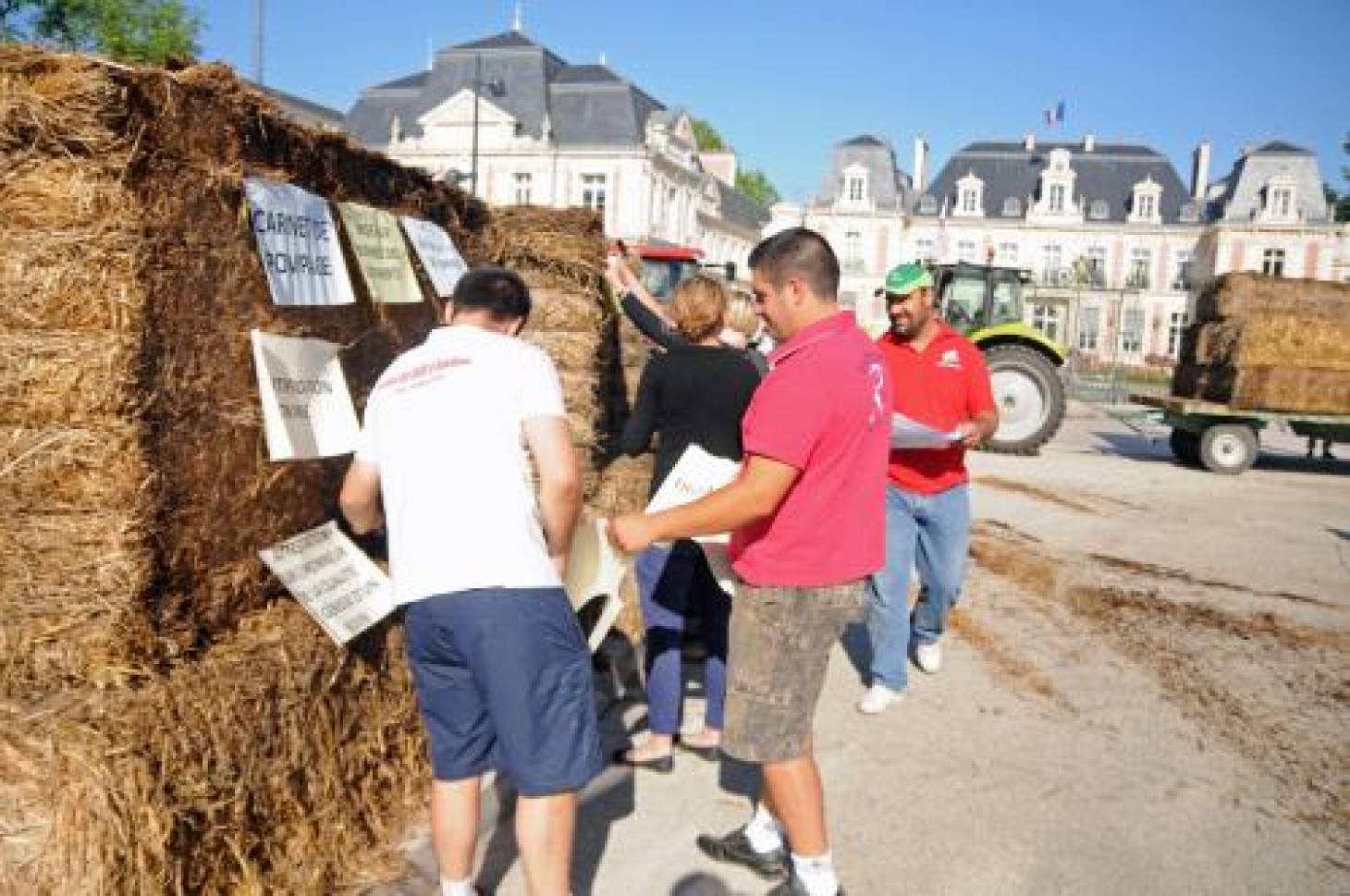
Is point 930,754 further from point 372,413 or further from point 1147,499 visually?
point 1147,499

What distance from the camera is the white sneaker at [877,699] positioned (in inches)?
190

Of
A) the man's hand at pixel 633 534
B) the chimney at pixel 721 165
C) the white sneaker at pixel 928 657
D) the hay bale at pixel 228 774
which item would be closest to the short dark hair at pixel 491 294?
the man's hand at pixel 633 534

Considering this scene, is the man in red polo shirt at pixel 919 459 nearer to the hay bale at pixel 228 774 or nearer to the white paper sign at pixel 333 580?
the hay bale at pixel 228 774

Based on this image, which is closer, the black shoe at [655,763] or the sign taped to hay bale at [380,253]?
the sign taped to hay bale at [380,253]

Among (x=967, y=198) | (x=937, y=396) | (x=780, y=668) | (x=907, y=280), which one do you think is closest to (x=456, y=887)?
(x=780, y=668)

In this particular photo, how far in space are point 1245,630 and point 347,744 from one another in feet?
19.6

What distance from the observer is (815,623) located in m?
2.91

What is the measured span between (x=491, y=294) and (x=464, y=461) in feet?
1.56

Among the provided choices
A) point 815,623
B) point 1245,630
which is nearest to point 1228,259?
point 1245,630

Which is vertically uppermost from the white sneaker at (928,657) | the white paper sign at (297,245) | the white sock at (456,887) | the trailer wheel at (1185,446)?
the white paper sign at (297,245)

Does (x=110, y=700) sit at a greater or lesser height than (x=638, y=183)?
lesser

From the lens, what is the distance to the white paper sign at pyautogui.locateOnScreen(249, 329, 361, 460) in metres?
3.02

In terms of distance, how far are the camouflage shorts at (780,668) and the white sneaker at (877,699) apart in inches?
79.0

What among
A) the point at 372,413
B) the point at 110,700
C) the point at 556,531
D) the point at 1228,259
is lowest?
the point at 110,700
